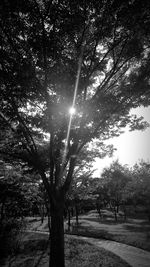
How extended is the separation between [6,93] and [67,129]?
3.23m

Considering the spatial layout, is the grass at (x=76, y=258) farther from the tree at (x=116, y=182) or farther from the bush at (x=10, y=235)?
the tree at (x=116, y=182)

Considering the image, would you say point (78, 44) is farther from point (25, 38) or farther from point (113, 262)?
point (113, 262)

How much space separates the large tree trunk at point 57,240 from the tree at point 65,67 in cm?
4

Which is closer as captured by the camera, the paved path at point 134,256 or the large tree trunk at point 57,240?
the large tree trunk at point 57,240

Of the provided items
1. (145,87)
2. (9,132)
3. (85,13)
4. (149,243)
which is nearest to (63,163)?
(9,132)

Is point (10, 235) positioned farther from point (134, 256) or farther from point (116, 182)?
point (116, 182)

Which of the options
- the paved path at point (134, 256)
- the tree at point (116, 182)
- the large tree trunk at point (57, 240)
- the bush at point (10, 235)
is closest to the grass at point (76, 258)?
the paved path at point (134, 256)

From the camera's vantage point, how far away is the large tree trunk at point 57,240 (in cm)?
816

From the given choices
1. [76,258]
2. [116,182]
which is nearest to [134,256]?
[76,258]

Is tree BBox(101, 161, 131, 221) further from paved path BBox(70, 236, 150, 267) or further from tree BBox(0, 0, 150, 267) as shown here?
tree BBox(0, 0, 150, 267)

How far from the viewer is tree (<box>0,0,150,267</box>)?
17.8 ft

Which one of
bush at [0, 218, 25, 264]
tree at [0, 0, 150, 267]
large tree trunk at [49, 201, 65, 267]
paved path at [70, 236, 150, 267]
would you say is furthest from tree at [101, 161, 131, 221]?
tree at [0, 0, 150, 267]

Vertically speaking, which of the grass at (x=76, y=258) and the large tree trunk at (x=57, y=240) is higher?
the large tree trunk at (x=57, y=240)

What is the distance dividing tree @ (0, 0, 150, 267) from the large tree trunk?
38mm
